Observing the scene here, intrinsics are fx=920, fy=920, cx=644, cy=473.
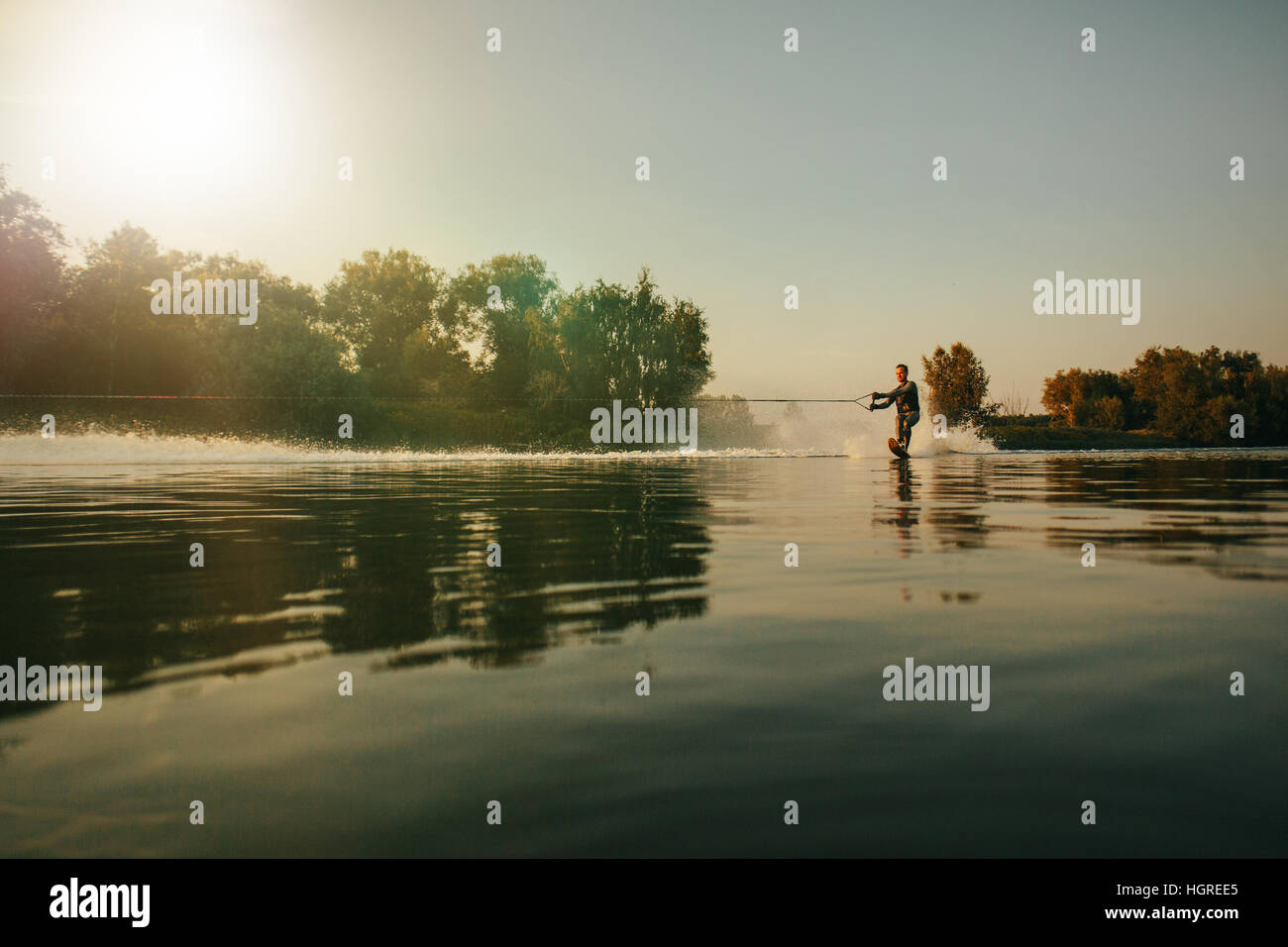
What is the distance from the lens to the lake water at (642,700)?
2881 millimetres

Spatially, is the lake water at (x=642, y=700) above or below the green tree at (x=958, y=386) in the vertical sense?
below

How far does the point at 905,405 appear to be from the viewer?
101 feet

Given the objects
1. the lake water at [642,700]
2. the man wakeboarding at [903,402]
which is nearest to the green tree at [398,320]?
the man wakeboarding at [903,402]

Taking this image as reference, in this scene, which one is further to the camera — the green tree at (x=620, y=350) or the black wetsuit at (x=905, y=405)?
the green tree at (x=620, y=350)

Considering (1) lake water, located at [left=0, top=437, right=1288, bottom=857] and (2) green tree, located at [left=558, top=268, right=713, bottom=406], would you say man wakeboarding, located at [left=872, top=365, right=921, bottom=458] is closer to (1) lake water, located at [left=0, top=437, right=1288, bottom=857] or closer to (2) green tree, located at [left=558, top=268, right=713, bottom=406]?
(1) lake water, located at [left=0, top=437, right=1288, bottom=857]

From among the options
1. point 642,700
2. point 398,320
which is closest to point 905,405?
point 642,700

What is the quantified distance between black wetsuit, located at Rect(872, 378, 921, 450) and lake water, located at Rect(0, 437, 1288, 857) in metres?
19.1

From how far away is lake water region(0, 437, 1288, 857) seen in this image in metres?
2.88

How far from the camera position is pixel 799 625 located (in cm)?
594

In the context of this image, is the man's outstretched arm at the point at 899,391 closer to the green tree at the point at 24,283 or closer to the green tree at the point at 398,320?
the green tree at the point at 24,283

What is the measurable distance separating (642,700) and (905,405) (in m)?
28.1

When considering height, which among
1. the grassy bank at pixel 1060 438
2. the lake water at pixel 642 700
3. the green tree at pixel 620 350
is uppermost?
the green tree at pixel 620 350

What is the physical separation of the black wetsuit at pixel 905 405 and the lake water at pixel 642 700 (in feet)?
62.8

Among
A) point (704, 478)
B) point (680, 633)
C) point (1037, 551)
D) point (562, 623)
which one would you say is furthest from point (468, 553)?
point (704, 478)
